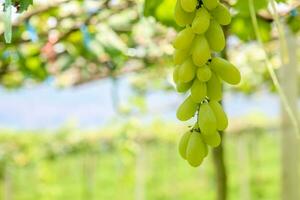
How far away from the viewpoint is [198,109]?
0.70m

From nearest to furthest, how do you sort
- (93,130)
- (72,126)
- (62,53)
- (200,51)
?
1. (200,51)
2. (62,53)
3. (72,126)
4. (93,130)

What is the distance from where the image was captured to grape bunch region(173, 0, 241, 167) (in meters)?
0.67

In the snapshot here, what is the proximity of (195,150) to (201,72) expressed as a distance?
8 centimetres

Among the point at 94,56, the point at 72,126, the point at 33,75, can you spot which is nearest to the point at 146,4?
the point at 94,56

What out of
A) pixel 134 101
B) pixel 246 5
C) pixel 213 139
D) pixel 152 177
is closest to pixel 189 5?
pixel 213 139

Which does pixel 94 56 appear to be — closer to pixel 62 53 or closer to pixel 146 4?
pixel 62 53

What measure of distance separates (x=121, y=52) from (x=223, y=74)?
1.29m

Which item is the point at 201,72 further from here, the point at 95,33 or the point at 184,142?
the point at 95,33

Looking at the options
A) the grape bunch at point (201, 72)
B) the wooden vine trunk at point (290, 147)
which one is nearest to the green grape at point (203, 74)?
the grape bunch at point (201, 72)

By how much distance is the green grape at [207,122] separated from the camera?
0.67m

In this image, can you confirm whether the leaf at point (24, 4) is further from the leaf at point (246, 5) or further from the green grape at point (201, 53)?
the leaf at point (246, 5)

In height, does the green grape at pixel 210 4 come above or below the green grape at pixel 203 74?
above

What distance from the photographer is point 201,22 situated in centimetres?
67

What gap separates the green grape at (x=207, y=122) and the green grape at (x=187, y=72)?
1.6 inches
